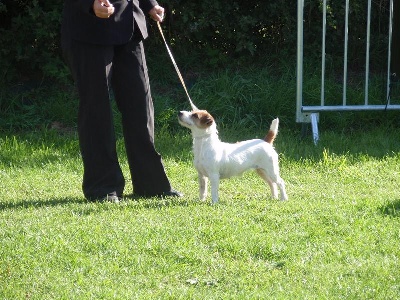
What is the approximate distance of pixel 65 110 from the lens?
9539 mm

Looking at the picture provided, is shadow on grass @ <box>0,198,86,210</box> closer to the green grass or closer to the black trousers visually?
the green grass

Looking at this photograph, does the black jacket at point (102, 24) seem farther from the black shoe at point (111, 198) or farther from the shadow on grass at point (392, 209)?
the shadow on grass at point (392, 209)

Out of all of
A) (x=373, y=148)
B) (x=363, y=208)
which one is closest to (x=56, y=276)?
(x=363, y=208)

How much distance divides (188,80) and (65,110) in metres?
1.69

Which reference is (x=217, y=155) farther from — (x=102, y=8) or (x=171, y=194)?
(x=102, y=8)

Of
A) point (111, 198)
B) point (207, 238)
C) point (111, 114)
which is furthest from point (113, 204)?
point (207, 238)

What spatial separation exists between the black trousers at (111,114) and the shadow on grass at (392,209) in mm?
1649

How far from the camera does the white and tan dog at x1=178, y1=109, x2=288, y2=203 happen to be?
6301 mm

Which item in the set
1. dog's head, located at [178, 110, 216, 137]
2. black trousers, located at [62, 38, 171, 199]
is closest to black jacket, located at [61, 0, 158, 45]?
black trousers, located at [62, 38, 171, 199]

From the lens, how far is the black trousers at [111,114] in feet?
20.5

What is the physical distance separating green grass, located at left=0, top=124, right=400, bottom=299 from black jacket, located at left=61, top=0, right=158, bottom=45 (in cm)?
120

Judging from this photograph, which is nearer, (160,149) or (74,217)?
(74,217)

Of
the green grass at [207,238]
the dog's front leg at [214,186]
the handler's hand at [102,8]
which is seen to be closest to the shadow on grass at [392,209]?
the green grass at [207,238]

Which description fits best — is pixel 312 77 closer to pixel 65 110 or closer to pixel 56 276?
pixel 65 110
